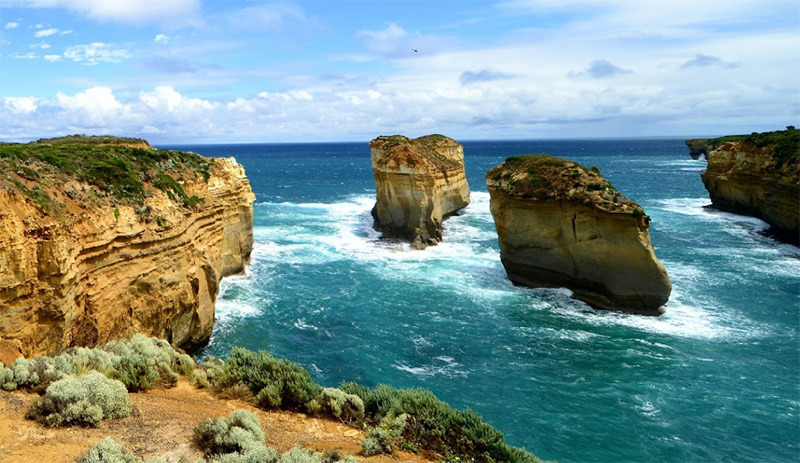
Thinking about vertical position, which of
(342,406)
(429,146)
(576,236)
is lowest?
(342,406)

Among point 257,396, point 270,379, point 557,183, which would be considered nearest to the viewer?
point 257,396

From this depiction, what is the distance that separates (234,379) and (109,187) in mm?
10138

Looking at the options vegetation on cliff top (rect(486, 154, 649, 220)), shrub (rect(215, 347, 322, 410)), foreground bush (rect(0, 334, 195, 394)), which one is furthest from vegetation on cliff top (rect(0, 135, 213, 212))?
vegetation on cliff top (rect(486, 154, 649, 220))

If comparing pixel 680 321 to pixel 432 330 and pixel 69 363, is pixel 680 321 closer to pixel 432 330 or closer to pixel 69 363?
pixel 432 330

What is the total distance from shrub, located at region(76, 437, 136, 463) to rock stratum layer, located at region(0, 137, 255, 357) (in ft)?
22.2

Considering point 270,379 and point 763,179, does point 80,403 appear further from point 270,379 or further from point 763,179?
point 763,179

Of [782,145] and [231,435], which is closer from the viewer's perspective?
[231,435]

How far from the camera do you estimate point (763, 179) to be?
45188mm

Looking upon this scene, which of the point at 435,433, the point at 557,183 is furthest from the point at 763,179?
the point at 435,433

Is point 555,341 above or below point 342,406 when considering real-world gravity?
below

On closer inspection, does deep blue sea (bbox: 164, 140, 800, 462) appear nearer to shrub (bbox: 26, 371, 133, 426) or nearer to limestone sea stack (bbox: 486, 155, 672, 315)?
limestone sea stack (bbox: 486, 155, 672, 315)

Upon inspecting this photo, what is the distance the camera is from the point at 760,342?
23312 millimetres

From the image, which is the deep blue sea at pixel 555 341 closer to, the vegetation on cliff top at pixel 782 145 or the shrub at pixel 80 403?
the vegetation on cliff top at pixel 782 145

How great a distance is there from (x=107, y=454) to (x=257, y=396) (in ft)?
12.7
